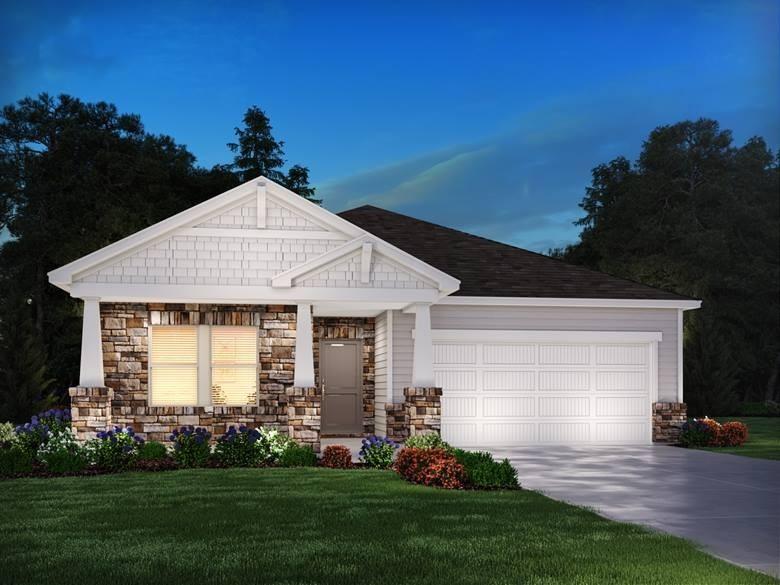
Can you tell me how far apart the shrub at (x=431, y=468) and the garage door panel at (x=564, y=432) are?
7.65 meters

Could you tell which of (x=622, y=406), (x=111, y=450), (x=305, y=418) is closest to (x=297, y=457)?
(x=305, y=418)

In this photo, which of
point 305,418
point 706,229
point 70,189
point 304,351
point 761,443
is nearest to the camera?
point 305,418

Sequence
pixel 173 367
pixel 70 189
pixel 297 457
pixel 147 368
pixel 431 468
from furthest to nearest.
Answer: pixel 70 189, pixel 173 367, pixel 147 368, pixel 297 457, pixel 431 468

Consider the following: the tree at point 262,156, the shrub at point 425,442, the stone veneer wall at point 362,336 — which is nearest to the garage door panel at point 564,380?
the stone veneer wall at point 362,336

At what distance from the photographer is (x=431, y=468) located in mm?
12883

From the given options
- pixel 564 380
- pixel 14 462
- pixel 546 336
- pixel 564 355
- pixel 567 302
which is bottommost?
pixel 14 462

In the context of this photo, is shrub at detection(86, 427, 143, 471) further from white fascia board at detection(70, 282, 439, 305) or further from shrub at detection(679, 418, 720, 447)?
shrub at detection(679, 418, 720, 447)

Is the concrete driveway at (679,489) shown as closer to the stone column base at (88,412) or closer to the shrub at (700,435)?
the shrub at (700,435)

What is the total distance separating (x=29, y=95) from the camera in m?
39.7

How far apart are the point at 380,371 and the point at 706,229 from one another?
31.8 meters

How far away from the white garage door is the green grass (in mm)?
2183

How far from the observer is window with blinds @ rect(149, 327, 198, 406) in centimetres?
1952

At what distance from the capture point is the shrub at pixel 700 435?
2095 cm

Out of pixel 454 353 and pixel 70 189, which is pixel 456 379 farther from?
pixel 70 189
